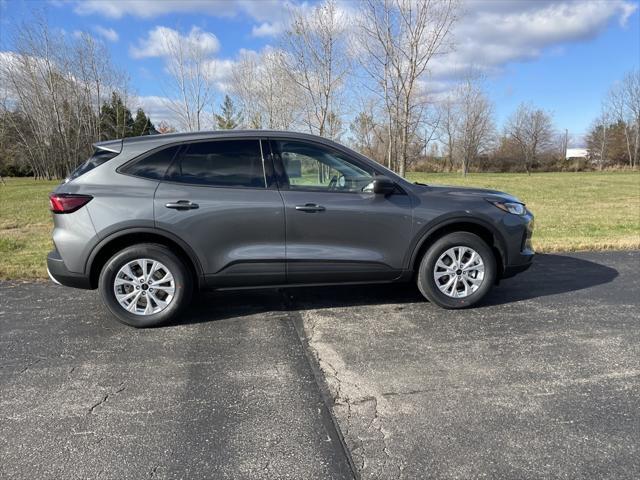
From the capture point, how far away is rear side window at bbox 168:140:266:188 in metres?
4.06

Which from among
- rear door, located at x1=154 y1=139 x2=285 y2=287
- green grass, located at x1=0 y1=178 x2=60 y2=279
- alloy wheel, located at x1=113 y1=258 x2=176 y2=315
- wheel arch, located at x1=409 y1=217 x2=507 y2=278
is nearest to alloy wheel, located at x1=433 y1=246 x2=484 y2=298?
wheel arch, located at x1=409 y1=217 x2=507 y2=278

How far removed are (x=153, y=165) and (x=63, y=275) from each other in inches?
49.3

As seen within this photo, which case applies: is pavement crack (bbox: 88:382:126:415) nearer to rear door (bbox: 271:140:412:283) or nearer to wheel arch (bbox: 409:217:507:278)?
rear door (bbox: 271:140:412:283)

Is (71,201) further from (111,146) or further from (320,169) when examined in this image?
(320,169)

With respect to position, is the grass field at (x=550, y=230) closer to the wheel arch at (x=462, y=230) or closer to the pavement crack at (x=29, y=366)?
the pavement crack at (x=29, y=366)

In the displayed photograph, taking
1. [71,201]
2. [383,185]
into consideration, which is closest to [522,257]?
[383,185]

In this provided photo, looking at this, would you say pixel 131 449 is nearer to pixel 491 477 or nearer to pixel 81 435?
pixel 81 435

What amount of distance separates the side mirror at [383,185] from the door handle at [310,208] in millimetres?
523

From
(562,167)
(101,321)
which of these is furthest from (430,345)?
(562,167)

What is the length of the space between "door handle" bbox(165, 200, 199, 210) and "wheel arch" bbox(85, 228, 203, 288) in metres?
0.23

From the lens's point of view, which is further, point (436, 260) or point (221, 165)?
point (436, 260)

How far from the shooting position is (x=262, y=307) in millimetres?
4617

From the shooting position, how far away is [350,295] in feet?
16.4

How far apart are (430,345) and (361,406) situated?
3.59 feet
